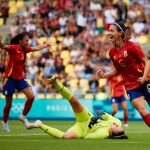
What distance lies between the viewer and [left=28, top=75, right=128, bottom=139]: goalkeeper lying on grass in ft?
49.7

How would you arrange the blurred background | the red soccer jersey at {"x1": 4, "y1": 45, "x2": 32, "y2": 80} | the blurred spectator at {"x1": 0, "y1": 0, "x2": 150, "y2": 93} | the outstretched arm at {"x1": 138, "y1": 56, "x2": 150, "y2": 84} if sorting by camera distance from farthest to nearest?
Answer: the blurred spectator at {"x1": 0, "y1": 0, "x2": 150, "y2": 93}
the blurred background
the red soccer jersey at {"x1": 4, "y1": 45, "x2": 32, "y2": 80}
the outstretched arm at {"x1": 138, "y1": 56, "x2": 150, "y2": 84}

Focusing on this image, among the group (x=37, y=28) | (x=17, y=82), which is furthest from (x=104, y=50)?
(x=17, y=82)

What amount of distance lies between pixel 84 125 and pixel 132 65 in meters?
1.91

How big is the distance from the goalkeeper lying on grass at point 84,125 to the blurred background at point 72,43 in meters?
12.3

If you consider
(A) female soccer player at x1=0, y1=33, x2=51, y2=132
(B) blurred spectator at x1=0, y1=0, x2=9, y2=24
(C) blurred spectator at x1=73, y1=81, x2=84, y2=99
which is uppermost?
(B) blurred spectator at x1=0, y1=0, x2=9, y2=24

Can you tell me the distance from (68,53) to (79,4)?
3.14 metres

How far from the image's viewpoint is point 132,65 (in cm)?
1424

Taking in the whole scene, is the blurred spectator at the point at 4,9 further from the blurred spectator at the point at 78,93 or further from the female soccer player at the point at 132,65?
the female soccer player at the point at 132,65

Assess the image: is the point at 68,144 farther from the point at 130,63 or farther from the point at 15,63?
the point at 15,63

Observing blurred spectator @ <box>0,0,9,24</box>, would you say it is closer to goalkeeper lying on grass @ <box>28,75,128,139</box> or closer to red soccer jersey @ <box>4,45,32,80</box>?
red soccer jersey @ <box>4,45,32,80</box>

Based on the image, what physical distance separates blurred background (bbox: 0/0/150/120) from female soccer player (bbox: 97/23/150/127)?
13.4 m

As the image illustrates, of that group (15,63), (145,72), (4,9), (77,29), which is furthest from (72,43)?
(145,72)

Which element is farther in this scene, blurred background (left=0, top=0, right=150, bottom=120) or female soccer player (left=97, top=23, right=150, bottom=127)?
blurred background (left=0, top=0, right=150, bottom=120)

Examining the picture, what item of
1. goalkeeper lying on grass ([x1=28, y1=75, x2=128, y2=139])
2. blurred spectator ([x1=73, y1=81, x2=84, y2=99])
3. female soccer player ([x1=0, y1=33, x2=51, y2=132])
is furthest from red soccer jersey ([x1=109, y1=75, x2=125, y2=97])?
goalkeeper lying on grass ([x1=28, y1=75, x2=128, y2=139])
